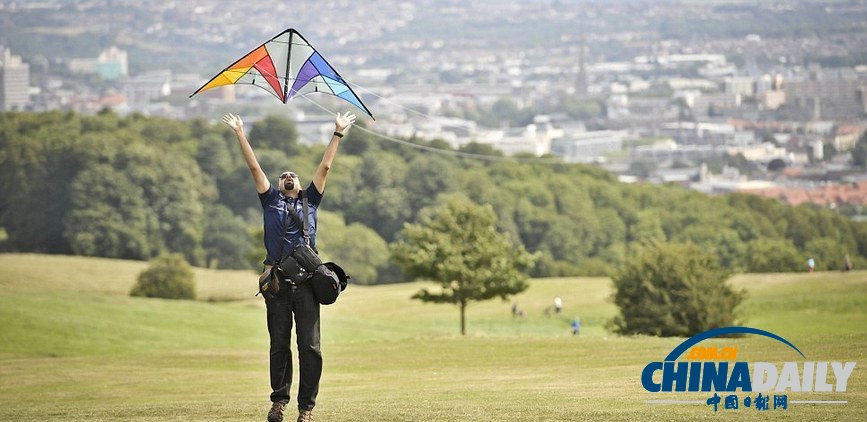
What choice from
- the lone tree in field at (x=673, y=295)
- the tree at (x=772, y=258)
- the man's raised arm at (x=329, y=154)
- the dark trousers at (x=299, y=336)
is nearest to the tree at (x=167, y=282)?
the tree at (x=772, y=258)

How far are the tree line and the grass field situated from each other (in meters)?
53.5

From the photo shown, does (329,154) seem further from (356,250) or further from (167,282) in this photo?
(356,250)

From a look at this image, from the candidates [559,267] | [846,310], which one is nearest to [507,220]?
[559,267]

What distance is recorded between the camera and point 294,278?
49.2 feet

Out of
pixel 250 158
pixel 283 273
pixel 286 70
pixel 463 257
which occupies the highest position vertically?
pixel 286 70

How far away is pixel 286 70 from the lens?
2030 cm

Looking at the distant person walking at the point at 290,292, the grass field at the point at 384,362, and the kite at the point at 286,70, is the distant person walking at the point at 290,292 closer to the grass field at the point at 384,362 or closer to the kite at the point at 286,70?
the grass field at the point at 384,362

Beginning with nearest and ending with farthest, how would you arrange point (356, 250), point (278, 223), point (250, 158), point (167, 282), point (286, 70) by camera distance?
point (278, 223)
point (250, 158)
point (286, 70)
point (167, 282)
point (356, 250)

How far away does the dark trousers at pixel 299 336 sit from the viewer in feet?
49.6

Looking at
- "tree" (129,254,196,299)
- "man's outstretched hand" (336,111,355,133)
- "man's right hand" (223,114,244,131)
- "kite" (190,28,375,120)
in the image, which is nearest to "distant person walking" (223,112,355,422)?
"man's outstretched hand" (336,111,355,133)

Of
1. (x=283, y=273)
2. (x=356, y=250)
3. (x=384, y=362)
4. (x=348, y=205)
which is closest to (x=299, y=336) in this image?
(x=283, y=273)

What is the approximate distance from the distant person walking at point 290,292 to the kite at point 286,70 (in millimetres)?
4138

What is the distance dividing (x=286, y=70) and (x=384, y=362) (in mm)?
11118

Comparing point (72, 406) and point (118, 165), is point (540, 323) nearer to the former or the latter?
point (72, 406)
